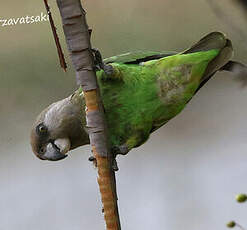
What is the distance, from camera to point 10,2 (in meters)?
1.41

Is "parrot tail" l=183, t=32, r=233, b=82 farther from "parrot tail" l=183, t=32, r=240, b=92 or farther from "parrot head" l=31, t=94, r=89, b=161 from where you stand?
"parrot head" l=31, t=94, r=89, b=161

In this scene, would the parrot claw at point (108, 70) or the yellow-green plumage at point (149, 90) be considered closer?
the parrot claw at point (108, 70)

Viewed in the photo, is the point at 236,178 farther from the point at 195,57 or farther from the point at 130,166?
the point at 195,57

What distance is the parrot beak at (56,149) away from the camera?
1170mm

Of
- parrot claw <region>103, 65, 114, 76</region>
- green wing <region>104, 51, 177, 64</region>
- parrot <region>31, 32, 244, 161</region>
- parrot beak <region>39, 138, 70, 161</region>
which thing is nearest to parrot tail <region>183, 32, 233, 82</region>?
parrot <region>31, 32, 244, 161</region>

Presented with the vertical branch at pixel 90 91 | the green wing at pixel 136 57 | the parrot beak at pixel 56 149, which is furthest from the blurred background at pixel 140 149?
the vertical branch at pixel 90 91

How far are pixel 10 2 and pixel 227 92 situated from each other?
2.31 ft

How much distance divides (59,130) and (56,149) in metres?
0.05

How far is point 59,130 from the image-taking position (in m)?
1.19

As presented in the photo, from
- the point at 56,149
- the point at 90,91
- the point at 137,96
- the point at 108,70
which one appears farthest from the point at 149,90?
the point at 90,91

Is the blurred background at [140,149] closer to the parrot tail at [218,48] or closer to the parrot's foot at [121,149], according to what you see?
the parrot tail at [218,48]

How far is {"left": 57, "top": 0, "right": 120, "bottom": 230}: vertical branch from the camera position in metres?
0.71

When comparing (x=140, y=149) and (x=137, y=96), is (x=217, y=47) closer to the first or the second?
(x=137, y=96)

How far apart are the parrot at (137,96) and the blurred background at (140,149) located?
0.27m
